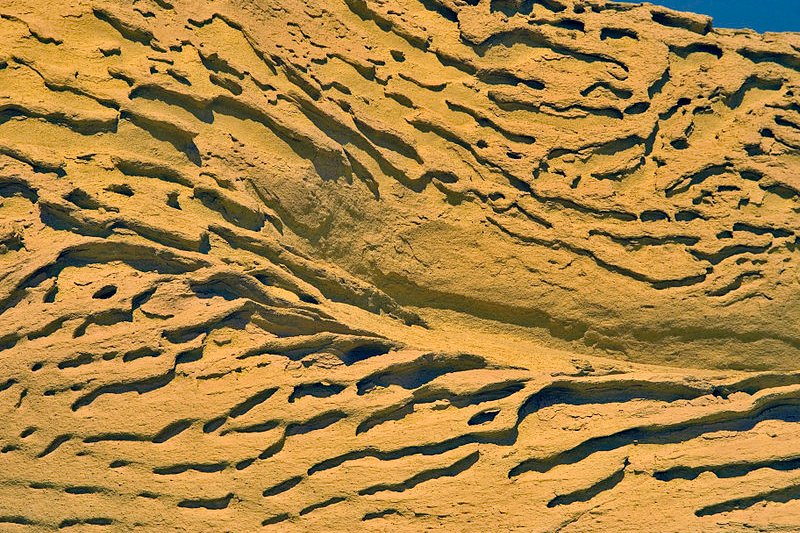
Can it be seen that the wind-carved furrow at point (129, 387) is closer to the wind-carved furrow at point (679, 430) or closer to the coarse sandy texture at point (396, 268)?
the coarse sandy texture at point (396, 268)

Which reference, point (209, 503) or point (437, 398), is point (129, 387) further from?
point (437, 398)

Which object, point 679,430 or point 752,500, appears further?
point 679,430

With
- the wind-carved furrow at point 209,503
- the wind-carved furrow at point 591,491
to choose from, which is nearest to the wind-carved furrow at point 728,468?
the wind-carved furrow at point 591,491

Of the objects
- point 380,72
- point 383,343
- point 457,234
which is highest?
point 380,72

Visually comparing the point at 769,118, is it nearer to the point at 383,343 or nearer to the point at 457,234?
the point at 457,234

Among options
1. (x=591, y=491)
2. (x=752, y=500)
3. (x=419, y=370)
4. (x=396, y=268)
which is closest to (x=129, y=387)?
(x=419, y=370)

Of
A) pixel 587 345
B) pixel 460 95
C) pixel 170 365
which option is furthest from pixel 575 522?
pixel 460 95

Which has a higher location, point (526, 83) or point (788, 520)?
point (526, 83)

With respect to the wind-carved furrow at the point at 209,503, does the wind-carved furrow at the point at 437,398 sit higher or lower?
higher
